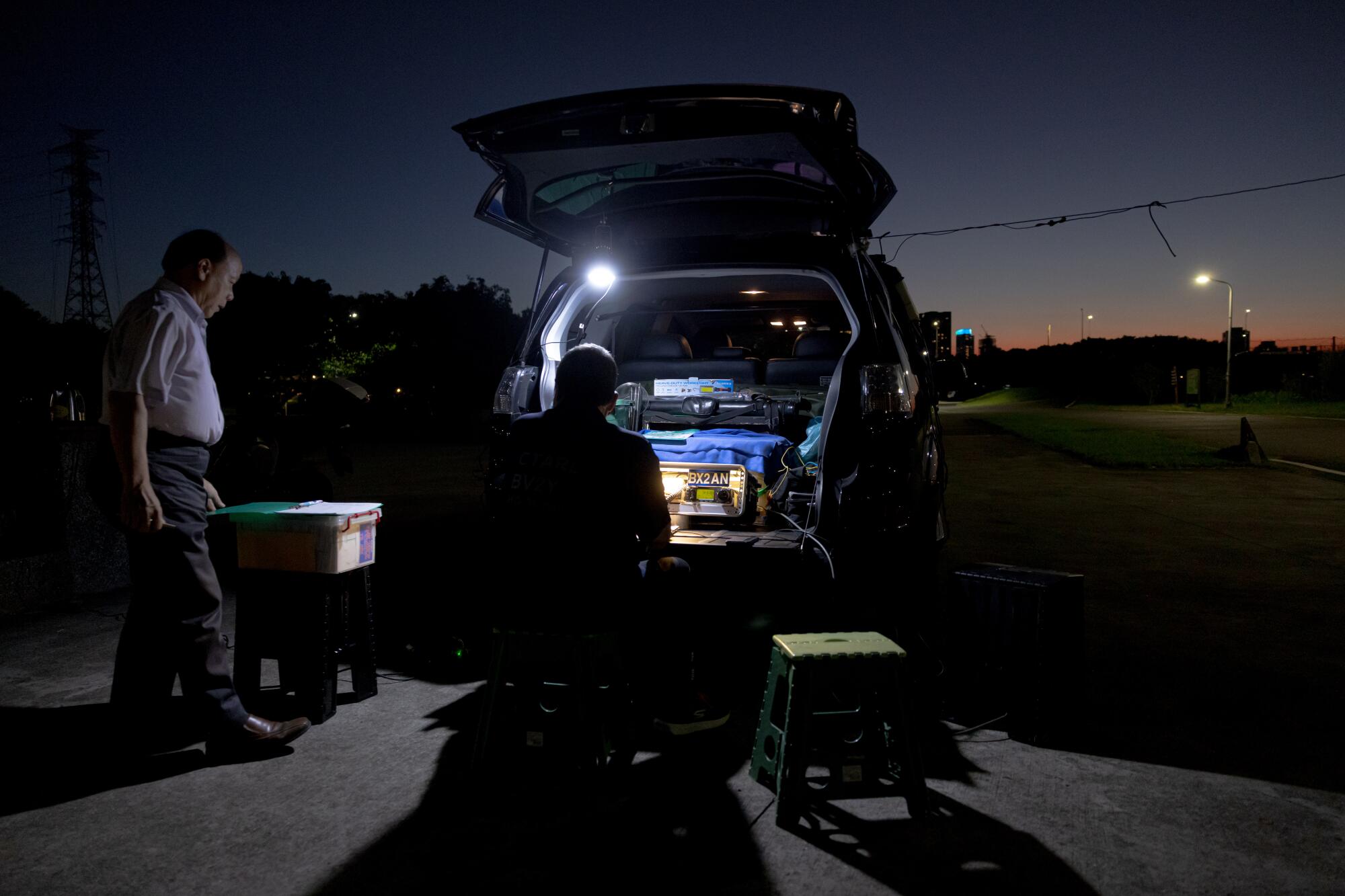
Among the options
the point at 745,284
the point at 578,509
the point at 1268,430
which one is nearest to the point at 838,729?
the point at 578,509

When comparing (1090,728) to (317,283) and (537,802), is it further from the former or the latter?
(317,283)

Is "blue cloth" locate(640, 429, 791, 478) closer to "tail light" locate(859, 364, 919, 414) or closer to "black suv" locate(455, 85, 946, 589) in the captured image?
"black suv" locate(455, 85, 946, 589)

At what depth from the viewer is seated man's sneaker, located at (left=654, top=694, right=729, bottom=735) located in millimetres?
3299

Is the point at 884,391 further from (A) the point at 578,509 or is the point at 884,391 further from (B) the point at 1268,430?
(B) the point at 1268,430

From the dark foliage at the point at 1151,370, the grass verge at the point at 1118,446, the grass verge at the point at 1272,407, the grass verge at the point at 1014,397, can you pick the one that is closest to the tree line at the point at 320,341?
the grass verge at the point at 1118,446

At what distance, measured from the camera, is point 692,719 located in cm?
332

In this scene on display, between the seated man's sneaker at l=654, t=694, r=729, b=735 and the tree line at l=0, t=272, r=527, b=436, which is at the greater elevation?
the tree line at l=0, t=272, r=527, b=436

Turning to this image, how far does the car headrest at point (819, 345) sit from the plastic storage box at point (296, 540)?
3.31 m

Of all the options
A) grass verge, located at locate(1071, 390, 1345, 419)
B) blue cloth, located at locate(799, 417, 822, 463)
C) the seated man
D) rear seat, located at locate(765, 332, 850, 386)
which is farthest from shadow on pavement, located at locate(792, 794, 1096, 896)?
grass verge, located at locate(1071, 390, 1345, 419)

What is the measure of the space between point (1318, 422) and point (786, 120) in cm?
3089

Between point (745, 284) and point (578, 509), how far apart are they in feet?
11.9

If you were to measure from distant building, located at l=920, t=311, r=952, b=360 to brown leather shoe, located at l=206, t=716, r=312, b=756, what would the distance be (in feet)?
14.2

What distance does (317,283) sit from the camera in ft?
157

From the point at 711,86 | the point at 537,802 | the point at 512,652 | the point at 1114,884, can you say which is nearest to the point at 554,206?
the point at 711,86
